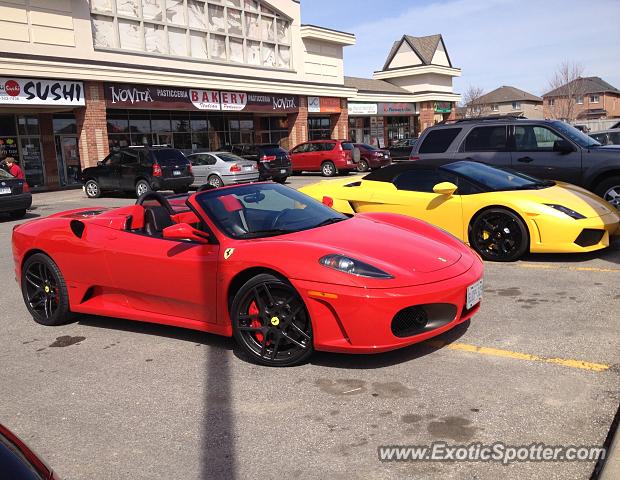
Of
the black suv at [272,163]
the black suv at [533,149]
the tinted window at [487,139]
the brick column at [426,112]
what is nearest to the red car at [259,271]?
the black suv at [533,149]

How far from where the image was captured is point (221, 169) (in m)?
20.6

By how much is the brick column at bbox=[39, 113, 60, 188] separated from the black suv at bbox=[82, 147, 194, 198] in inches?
194

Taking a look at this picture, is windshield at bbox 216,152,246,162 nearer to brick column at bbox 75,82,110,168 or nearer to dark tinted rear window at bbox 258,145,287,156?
dark tinted rear window at bbox 258,145,287,156

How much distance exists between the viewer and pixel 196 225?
4781 millimetres

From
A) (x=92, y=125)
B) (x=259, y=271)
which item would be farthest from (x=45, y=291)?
(x=92, y=125)

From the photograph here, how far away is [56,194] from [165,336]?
1861 cm

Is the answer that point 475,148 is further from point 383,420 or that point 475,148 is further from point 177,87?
point 177,87

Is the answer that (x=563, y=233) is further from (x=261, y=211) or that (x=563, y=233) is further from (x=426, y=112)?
(x=426, y=112)

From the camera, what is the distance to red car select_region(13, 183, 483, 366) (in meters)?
3.88

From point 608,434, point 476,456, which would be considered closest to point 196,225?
point 476,456

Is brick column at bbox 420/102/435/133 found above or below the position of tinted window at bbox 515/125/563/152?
above

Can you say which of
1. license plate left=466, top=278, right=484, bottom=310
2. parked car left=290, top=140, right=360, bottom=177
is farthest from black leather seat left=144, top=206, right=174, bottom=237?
parked car left=290, top=140, right=360, bottom=177

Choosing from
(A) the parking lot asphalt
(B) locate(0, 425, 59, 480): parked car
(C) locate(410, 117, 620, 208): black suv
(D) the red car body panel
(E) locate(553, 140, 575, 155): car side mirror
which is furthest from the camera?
(D) the red car body panel

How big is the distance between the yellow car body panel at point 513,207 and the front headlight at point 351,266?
3547mm
